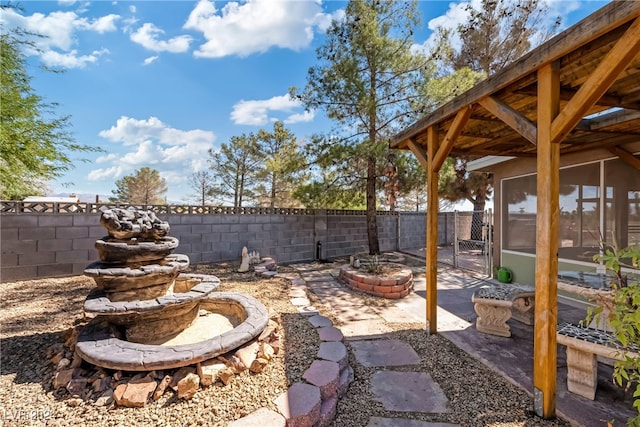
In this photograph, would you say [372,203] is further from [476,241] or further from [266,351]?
[266,351]

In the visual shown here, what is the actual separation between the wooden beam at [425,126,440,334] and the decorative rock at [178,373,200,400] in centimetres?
247

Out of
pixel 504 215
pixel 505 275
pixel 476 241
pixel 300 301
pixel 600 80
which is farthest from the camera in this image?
pixel 476 241

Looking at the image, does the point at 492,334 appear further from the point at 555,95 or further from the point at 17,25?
the point at 17,25

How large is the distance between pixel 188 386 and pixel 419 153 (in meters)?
3.31

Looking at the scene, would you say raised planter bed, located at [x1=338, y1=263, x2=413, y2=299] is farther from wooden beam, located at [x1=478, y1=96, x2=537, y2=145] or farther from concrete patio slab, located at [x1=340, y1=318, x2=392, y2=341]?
wooden beam, located at [x1=478, y1=96, x2=537, y2=145]

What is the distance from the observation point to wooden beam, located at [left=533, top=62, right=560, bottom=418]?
176 cm

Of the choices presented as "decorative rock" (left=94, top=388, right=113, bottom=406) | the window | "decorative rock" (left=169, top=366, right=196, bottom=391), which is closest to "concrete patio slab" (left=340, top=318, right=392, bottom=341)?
"decorative rock" (left=169, top=366, right=196, bottom=391)

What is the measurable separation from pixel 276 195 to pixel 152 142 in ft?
38.4

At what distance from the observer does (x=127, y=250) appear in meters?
2.28

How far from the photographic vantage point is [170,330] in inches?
101

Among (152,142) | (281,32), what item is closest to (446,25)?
(281,32)

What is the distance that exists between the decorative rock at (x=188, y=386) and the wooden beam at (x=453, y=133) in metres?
3.02

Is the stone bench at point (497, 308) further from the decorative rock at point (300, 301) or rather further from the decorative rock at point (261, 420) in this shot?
the decorative rock at point (261, 420)

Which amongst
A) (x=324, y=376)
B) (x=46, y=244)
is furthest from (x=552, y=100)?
(x=46, y=244)
